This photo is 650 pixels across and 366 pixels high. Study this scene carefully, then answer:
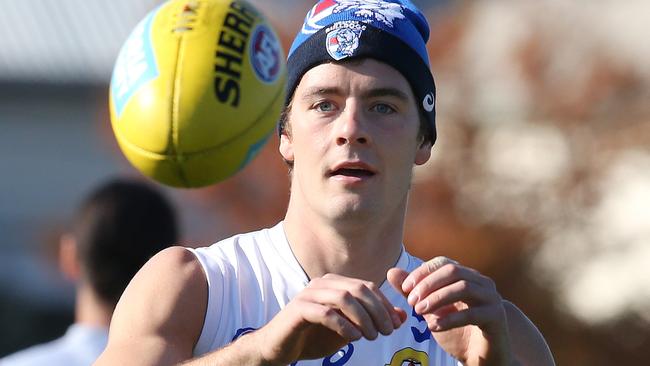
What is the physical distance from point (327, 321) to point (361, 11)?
1.83m

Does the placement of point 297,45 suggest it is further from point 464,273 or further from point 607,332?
point 607,332

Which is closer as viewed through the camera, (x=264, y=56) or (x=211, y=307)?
(x=211, y=307)

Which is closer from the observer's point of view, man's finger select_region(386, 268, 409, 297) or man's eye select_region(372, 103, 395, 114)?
man's finger select_region(386, 268, 409, 297)

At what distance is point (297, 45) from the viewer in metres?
5.80

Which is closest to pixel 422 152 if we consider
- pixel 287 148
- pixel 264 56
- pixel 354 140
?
pixel 287 148

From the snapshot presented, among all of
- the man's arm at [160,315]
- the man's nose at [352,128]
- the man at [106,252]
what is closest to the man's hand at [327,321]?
the man's arm at [160,315]

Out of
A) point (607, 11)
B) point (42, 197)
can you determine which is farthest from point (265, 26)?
point (42, 197)

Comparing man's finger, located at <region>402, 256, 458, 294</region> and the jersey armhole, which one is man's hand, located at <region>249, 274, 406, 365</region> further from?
the jersey armhole

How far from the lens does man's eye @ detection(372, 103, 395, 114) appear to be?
5.38 m

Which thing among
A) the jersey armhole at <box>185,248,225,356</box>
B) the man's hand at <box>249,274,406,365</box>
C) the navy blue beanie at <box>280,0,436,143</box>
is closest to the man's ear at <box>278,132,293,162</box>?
the navy blue beanie at <box>280,0,436,143</box>

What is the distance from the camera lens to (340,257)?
17.8 feet

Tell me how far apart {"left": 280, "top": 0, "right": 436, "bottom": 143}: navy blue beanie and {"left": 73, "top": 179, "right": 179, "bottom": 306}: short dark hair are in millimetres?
1761

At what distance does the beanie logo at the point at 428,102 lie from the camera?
18.7 feet

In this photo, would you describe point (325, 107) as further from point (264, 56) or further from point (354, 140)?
point (264, 56)
